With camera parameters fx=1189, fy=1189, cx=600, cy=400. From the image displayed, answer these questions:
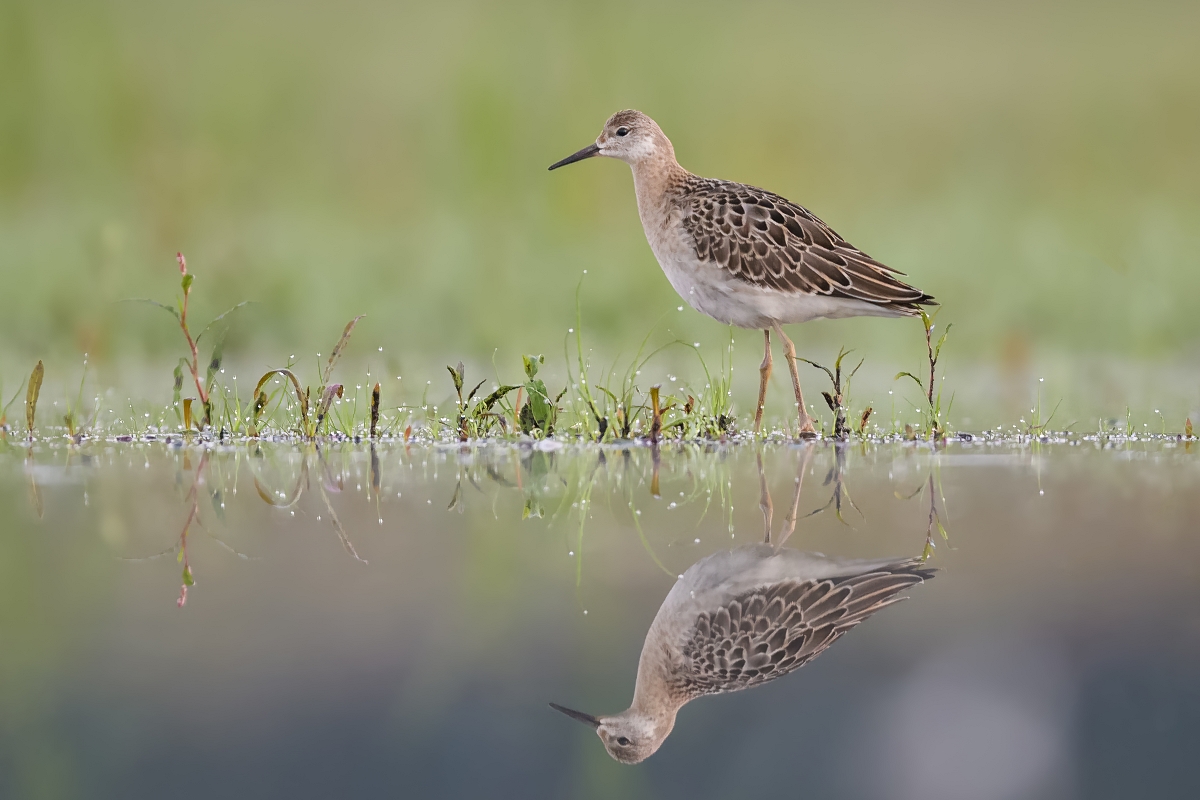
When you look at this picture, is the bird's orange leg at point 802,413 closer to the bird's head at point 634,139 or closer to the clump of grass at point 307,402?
the bird's head at point 634,139

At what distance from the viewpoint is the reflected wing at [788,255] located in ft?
23.6

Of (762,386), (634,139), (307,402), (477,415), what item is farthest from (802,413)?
(307,402)

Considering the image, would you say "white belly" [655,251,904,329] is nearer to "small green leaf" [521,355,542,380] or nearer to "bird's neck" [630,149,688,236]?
"bird's neck" [630,149,688,236]

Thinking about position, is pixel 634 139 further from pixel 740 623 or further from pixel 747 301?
pixel 740 623

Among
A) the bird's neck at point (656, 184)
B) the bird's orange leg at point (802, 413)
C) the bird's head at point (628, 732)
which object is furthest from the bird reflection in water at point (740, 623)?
the bird's neck at point (656, 184)

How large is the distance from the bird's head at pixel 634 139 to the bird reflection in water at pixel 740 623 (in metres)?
4.68

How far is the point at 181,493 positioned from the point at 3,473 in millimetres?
1067

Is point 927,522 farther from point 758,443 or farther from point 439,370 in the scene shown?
point 439,370

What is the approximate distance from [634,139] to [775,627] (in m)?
5.46

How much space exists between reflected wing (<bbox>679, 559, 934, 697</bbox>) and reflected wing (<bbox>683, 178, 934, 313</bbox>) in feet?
12.5

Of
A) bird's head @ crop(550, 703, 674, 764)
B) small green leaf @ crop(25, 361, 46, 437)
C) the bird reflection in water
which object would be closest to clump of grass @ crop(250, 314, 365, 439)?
small green leaf @ crop(25, 361, 46, 437)

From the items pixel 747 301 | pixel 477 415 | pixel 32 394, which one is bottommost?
pixel 477 415

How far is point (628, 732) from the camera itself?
8.88ft

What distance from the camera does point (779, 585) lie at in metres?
3.52
